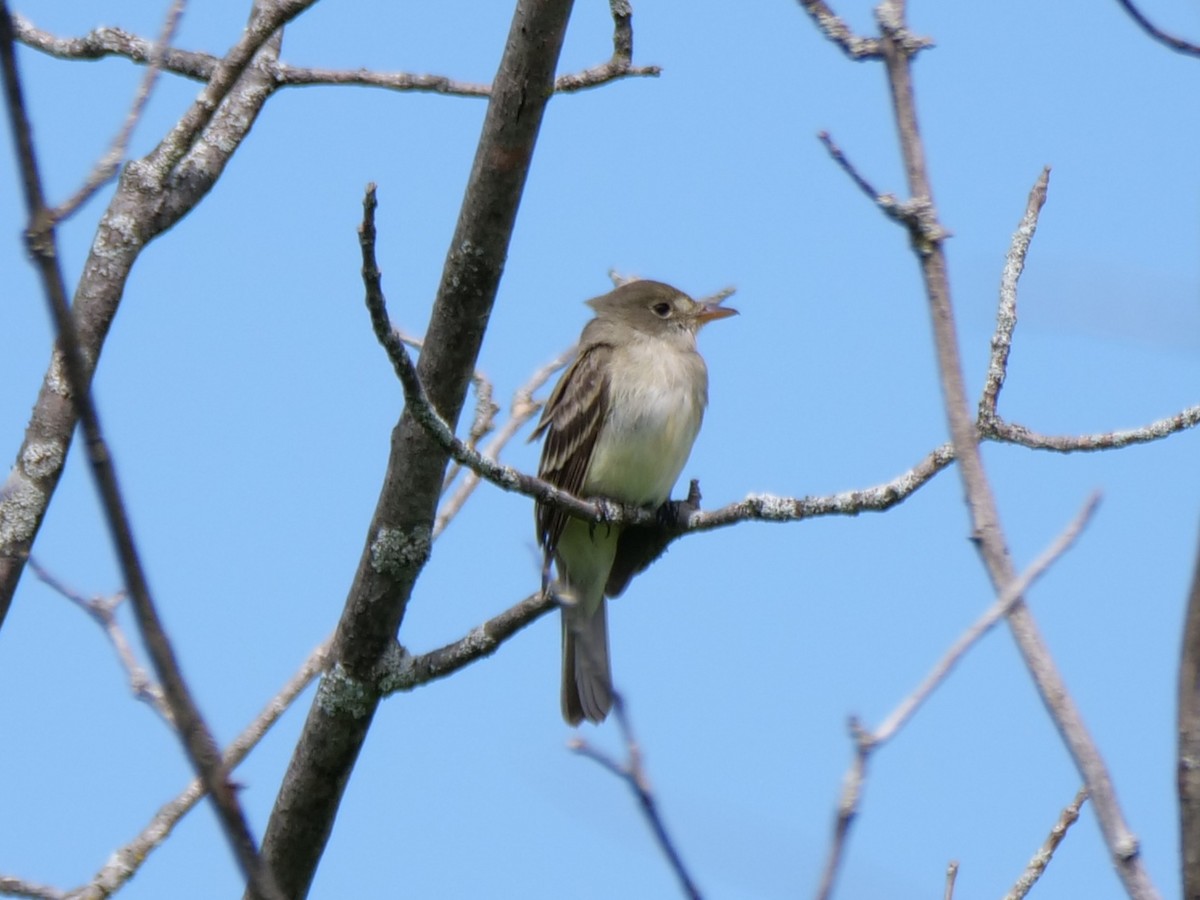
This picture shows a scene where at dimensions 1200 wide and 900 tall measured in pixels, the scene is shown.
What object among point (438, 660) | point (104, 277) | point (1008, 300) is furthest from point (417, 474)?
point (1008, 300)

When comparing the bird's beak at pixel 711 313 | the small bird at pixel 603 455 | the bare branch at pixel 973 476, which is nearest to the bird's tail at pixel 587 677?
the small bird at pixel 603 455

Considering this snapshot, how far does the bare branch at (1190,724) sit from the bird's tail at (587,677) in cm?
498

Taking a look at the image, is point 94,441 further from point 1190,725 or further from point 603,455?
point 603,455

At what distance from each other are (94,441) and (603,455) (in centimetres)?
527

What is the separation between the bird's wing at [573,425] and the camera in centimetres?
731

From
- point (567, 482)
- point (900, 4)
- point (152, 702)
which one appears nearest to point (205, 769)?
point (900, 4)

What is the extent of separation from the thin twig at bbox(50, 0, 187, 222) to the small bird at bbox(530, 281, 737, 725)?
326 cm

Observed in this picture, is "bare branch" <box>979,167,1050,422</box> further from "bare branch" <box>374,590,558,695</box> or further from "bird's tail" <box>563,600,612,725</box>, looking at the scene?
"bird's tail" <box>563,600,612,725</box>

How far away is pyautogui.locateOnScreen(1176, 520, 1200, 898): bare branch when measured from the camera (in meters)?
2.15

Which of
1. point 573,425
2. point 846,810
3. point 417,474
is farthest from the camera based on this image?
point 573,425

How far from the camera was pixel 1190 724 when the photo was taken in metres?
2.17

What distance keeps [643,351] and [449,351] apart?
3.31 m

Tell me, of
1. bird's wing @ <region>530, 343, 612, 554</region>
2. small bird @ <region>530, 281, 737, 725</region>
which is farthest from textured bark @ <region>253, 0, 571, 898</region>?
bird's wing @ <region>530, 343, 612, 554</region>

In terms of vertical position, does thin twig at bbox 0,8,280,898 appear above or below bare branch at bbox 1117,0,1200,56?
below
